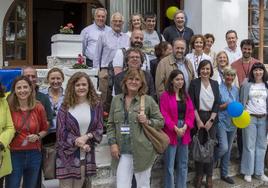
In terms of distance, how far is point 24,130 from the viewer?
414 cm

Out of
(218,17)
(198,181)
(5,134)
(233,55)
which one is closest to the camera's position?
(5,134)

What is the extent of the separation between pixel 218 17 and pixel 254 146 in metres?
3.75

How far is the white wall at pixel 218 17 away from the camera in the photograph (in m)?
8.86

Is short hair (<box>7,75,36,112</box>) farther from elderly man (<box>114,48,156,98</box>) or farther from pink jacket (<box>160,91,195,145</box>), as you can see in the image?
pink jacket (<box>160,91,195,145</box>)

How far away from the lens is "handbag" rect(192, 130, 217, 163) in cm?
525

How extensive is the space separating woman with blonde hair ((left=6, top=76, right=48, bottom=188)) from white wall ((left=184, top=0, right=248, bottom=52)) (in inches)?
212

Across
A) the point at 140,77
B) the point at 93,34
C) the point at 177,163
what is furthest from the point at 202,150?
the point at 93,34

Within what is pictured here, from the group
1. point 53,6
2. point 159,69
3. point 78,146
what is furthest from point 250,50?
point 53,6

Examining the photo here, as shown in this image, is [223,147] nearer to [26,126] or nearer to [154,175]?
[154,175]

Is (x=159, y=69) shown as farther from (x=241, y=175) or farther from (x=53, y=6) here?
(x=53, y=6)

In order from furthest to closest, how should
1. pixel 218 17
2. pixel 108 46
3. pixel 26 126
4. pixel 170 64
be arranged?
pixel 218 17 → pixel 108 46 → pixel 170 64 → pixel 26 126

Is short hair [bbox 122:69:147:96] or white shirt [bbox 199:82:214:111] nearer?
short hair [bbox 122:69:147:96]

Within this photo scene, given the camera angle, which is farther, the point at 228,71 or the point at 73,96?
the point at 228,71

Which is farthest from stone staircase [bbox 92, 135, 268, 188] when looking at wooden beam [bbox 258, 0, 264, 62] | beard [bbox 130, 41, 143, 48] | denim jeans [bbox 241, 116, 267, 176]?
wooden beam [bbox 258, 0, 264, 62]
